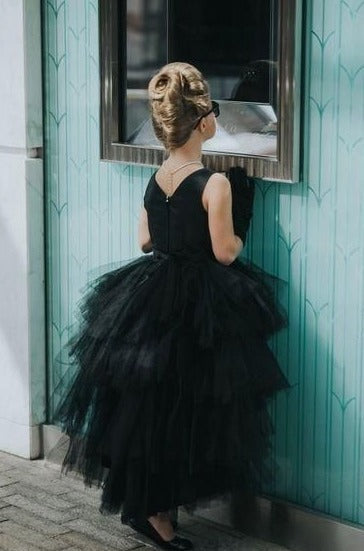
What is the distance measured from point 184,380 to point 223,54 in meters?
1.15

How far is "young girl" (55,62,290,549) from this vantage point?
4.33 m

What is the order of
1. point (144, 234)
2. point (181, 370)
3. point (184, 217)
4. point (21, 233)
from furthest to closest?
point (21, 233)
point (144, 234)
point (184, 217)
point (181, 370)

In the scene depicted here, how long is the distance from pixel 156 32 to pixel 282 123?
74 cm

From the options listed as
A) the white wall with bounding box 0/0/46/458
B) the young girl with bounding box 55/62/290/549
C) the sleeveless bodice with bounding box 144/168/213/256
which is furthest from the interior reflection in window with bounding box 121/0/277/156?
the white wall with bounding box 0/0/46/458

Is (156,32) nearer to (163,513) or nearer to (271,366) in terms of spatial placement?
(271,366)

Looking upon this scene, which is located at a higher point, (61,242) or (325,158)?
(325,158)

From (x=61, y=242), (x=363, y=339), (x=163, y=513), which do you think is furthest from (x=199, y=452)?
(x=61, y=242)

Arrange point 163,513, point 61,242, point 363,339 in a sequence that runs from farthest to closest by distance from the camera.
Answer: point 61,242 < point 163,513 < point 363,339

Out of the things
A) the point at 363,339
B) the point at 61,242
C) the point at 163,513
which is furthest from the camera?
the point at 61,242

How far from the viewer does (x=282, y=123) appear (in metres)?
4.39

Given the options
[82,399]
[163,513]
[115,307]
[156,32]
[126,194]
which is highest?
[156,32]

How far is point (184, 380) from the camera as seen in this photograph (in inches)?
170

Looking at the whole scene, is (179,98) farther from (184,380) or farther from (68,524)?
(68,524)

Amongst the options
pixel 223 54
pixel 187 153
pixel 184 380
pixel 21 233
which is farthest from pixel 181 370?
pixel 21 233
